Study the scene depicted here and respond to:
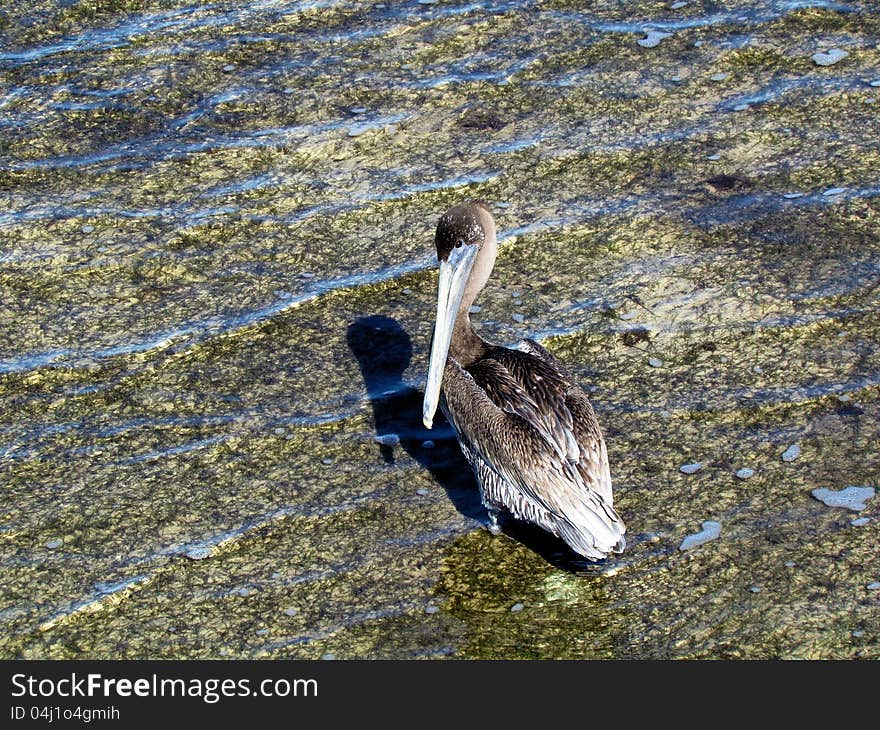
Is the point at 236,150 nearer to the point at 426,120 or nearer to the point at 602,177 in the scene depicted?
the point at 426,120

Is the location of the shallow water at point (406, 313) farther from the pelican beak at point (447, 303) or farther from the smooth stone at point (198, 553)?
the pelican beak at point (447, 303)

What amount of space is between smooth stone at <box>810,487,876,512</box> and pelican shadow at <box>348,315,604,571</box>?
891 millimetres

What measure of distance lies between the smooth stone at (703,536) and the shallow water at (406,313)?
4cm

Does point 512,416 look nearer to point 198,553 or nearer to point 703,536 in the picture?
point 703,536

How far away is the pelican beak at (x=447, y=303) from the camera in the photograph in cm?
507

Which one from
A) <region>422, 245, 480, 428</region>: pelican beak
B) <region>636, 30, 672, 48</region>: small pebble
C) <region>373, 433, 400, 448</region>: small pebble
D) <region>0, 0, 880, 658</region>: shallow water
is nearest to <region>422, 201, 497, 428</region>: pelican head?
<region>422, 245, 480, 428</region>: pelican beak

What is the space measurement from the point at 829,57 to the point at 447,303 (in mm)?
3402

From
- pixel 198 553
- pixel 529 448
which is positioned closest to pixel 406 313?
pixel 529 448

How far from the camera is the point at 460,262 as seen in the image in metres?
5.30

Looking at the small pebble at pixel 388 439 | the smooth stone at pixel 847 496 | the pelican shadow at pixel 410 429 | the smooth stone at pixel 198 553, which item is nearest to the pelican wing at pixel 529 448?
the pelican shadow at pixel 410 429

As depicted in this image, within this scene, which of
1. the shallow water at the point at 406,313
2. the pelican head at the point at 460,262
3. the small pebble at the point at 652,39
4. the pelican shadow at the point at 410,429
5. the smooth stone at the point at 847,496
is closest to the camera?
the shallow water at the point at 406,313

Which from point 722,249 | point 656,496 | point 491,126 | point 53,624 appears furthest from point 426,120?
point 53,624

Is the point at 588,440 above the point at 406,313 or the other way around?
above

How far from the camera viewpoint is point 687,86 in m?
7.27
